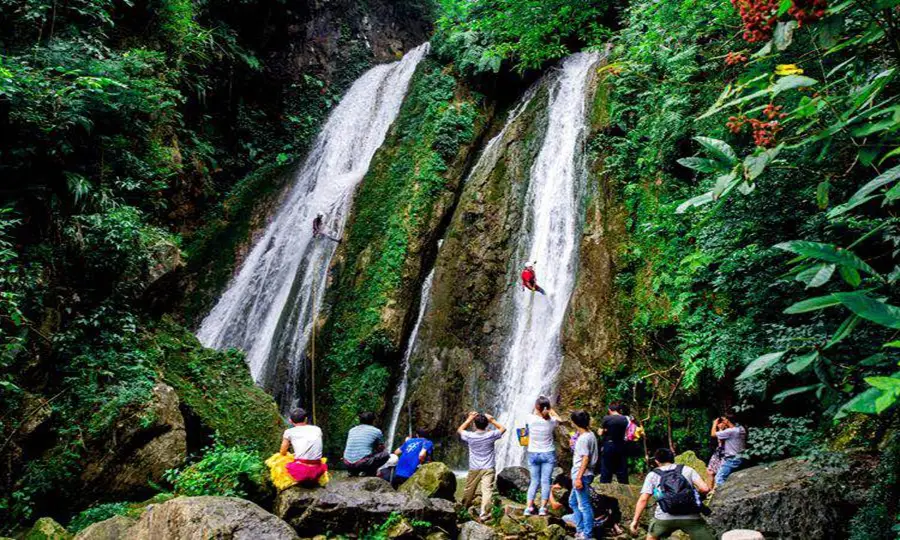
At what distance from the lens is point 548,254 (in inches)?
472

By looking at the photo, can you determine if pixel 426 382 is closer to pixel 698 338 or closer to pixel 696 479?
pixel 698 338

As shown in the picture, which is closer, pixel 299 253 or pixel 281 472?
pixel 281 472

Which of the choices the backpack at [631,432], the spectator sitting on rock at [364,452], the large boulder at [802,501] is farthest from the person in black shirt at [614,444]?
the spectator sitting on rock at [364,452]

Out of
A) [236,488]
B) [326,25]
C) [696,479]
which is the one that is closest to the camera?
[696,479]

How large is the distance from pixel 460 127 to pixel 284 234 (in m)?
6.77

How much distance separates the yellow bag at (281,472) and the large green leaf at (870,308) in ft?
17.6

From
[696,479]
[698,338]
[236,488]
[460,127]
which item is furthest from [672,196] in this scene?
[236,488]

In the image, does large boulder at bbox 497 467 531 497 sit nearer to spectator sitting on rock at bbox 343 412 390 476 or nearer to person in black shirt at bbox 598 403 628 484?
person in black shirt at bbox 598 403 628 484

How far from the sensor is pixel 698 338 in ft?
25.3

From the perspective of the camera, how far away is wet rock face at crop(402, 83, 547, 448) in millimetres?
11195

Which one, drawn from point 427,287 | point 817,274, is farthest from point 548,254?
point 817,274

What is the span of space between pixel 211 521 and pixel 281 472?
62.1 inches

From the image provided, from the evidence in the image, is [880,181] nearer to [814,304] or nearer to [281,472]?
[814,304]

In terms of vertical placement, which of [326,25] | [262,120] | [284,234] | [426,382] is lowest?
[426,382]
